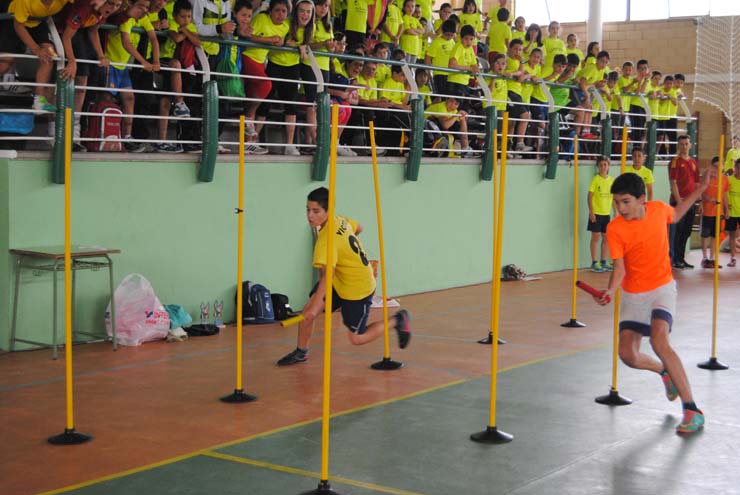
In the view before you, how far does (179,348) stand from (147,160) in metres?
2.19

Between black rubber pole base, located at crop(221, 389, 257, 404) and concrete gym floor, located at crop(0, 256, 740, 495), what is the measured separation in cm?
8

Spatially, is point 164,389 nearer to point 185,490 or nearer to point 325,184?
point 185,490

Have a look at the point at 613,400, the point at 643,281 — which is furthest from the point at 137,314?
the point at 643,281

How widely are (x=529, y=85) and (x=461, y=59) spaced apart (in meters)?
2.05

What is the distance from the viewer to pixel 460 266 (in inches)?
625

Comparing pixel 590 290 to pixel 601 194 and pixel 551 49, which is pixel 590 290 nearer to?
pixel 601 194

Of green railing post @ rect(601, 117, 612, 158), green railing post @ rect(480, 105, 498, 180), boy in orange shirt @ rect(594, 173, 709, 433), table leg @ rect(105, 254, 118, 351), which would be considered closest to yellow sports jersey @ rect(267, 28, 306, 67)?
table leg @ rect(105, 254, 118, 351)

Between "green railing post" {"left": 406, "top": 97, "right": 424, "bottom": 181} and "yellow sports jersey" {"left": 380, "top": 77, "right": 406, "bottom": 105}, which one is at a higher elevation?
"yellow sports jersey" {"left": 380, "top": 77, "right": 406, "bottom": 105}

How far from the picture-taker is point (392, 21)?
50.8ft

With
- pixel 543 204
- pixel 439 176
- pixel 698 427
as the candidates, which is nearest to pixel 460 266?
pixel 439 176

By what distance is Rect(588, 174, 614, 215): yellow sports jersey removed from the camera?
1750cm

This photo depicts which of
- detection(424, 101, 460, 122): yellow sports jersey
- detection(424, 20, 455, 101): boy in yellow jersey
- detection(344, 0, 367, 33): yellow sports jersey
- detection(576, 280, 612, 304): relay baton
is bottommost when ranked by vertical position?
detection(576, 280, 612, 304): relay baton

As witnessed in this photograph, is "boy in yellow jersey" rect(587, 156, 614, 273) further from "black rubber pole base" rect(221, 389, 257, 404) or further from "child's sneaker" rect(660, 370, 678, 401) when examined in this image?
"black rubber pole base" rect(221, 389, 257, 404)

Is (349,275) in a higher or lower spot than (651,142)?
lower
